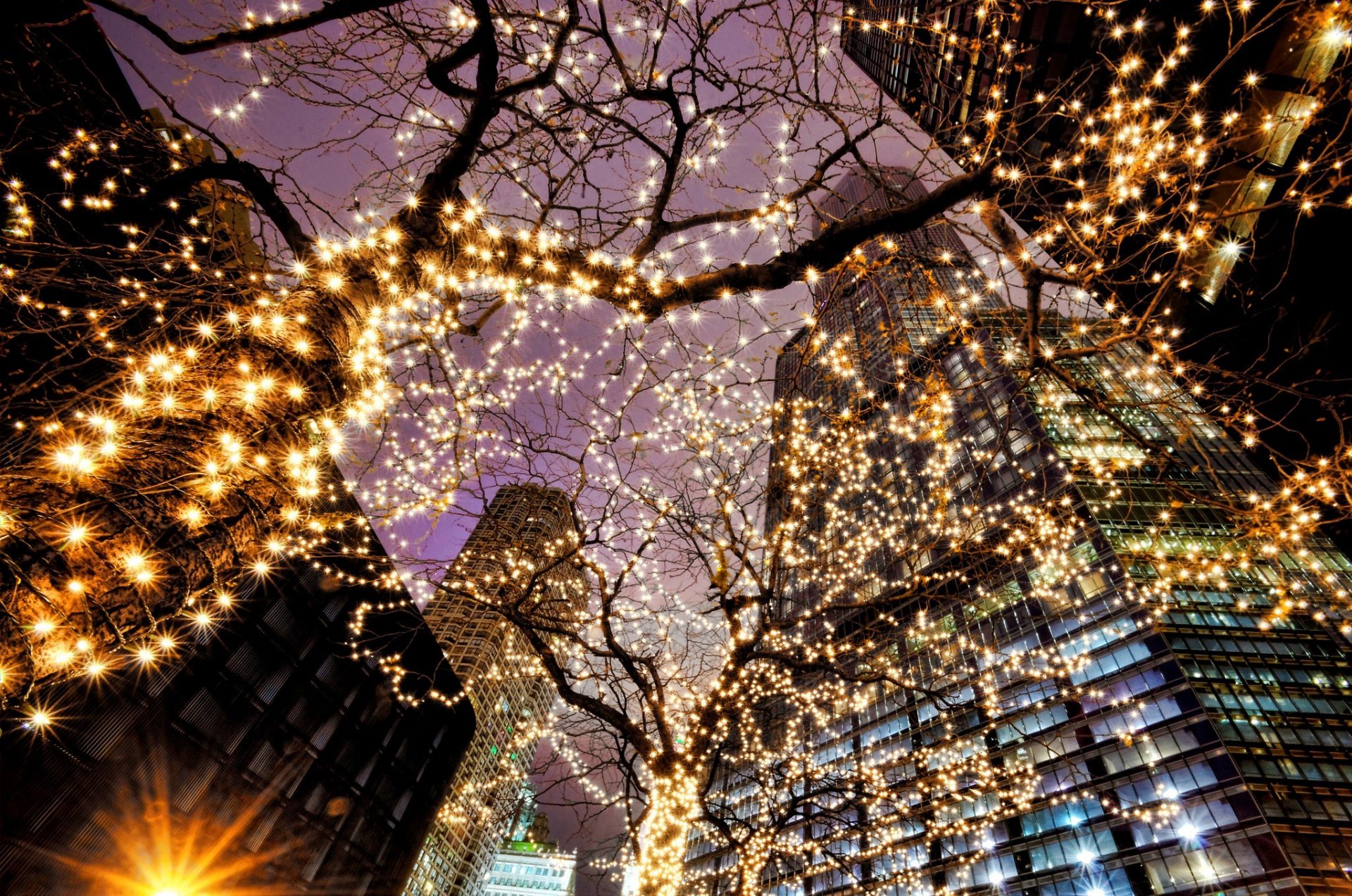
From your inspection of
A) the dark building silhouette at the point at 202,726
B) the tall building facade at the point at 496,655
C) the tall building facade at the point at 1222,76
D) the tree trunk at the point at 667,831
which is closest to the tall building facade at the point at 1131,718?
the tall building facade at the point at 1222,76

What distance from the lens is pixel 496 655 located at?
61656 millimetres

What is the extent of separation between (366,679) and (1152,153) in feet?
70.0

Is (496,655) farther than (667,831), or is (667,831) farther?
(496,655)

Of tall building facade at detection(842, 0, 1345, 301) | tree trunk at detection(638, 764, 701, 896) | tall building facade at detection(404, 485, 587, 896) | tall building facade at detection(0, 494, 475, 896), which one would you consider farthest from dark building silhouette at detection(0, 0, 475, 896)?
tall building facade at detection(842, 0, 1345, 301)

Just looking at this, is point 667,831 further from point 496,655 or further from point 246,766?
point 496,655

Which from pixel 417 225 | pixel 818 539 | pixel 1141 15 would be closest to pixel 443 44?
pixel 417 225

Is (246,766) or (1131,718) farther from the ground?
(1131,718)

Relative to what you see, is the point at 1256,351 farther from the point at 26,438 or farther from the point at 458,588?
the point at 26,438

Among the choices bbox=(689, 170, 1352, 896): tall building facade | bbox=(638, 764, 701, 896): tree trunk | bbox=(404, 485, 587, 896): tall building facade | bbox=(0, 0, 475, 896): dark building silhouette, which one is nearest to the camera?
bbox=(0, 0, 475, 896): dark building silhouette

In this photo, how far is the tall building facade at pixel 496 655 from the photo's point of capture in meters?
5.90

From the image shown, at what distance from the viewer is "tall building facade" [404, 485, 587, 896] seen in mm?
5902

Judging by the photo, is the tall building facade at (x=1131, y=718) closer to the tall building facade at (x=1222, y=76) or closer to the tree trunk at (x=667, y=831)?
the tall building facade at (x=1222, y=76)

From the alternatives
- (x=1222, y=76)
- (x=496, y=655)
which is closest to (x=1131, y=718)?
(x=1222, y=76)

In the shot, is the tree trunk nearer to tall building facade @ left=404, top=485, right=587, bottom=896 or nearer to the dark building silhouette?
tall building facade @ left=404, top=485, right=587, bottom=896
